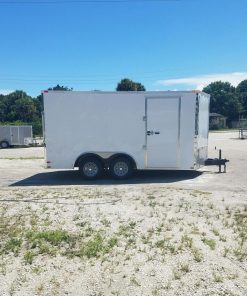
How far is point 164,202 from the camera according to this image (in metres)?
8.03

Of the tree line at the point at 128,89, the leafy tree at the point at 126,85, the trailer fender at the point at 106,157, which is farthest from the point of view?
the leafy tree at the point at 126,85

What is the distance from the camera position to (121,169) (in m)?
11.9

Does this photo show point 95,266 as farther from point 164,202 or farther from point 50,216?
point 164,202

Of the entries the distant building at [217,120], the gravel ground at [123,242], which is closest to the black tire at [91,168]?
the gravel ground at [123,242]

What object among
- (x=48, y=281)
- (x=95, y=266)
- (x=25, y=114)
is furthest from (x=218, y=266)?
(x=25, y=114)

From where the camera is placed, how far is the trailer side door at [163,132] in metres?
11.4

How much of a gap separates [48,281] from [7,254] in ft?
3.57

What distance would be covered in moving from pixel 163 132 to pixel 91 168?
2750 mm

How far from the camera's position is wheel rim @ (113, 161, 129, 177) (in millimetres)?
11852

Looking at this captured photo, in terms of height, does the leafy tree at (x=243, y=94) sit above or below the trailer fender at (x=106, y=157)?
above

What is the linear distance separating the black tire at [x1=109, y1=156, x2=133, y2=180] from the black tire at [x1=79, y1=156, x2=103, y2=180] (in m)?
0.42

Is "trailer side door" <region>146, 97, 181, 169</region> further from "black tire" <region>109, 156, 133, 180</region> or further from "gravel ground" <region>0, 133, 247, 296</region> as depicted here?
"gravel ground" <region>0, 133, 247, 296</region>

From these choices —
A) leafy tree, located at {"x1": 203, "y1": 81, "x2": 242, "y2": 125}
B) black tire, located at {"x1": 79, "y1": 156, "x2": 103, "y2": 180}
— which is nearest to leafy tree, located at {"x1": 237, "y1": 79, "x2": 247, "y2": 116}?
leafy tree, located at {"x1": 203, "y1": 81, "x2": 242, "y2": 125}

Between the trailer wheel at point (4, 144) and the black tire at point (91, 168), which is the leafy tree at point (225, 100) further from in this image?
the black tire at point (91, 168)
